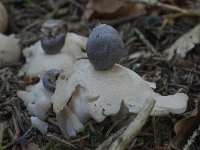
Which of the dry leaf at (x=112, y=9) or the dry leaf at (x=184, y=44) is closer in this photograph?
the dry leaf at (x=184, y=44)

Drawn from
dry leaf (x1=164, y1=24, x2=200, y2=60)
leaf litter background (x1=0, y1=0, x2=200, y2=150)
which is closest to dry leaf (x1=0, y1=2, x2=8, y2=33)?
leaf litter background (x1=0, y1=0, x2=200, y2=150)

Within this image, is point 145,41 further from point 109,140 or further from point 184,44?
point 109,140

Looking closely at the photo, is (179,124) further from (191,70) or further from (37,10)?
(37,10)

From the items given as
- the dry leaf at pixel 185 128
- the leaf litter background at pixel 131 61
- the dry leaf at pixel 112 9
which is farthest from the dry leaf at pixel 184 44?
the dry leaf at pixel 185 128

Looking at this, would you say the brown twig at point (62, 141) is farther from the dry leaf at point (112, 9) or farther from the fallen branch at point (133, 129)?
the dry leaf at point (112, 9)

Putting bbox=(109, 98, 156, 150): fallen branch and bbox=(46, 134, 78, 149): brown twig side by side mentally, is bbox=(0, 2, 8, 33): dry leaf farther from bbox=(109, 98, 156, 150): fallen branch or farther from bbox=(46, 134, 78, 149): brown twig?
bbox=(109, 98, 156, 150): fallen branch

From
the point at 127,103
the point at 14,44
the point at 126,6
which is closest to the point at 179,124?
the point at 127,103
